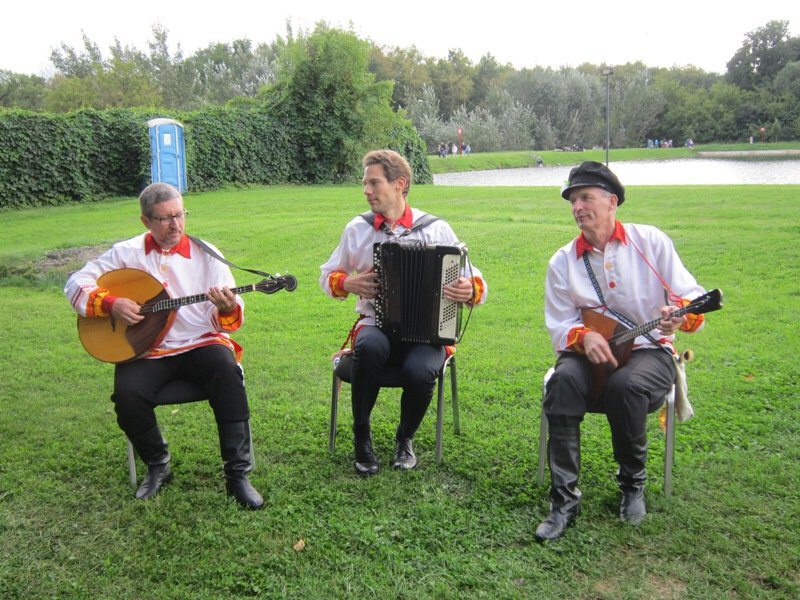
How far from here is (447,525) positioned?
141 inches

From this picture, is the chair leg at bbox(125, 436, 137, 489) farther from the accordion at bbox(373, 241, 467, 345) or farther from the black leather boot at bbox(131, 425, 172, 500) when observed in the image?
the accordion at bbox(373, 241, 467, 345)

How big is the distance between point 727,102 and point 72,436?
75514 mm

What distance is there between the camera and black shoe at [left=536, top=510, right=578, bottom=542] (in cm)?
342

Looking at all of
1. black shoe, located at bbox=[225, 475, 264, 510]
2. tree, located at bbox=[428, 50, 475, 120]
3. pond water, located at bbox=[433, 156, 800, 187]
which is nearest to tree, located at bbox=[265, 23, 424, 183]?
pond water, located at bbox=[433, 156, 800, 187]

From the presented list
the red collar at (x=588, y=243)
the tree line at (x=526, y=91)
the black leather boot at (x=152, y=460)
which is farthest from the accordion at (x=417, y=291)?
the tree line at (x=526, y=91)

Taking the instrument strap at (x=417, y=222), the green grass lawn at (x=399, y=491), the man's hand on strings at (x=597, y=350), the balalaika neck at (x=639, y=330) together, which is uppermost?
the instrument strap at (x=417, y=222)

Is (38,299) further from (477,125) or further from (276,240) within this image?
(477,125)

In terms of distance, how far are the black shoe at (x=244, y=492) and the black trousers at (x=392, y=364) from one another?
27.6 inches

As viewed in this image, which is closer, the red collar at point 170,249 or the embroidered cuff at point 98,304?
the embroidered cuff at point 98,304

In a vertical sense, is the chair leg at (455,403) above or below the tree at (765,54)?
below

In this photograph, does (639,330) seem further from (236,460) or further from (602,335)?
(236,460)

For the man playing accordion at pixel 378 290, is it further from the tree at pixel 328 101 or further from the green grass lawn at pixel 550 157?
the green grass lawn at pixel 550 157

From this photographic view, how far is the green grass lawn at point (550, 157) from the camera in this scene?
157 ft

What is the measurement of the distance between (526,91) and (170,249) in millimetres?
68647
